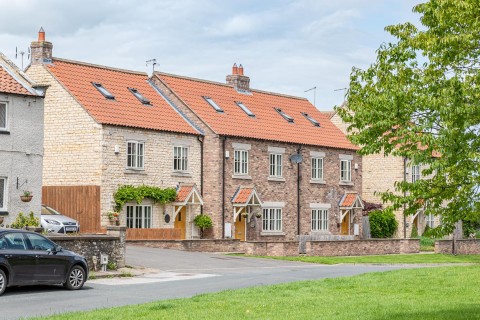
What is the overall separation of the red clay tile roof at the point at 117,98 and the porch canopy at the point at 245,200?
415 cm

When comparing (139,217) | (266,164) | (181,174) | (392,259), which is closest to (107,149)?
(139,217)

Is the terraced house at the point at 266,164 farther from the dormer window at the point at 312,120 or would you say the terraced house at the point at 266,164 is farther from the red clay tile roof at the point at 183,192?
the red clay tile roof at the point at 183,192

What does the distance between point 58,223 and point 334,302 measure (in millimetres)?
22093

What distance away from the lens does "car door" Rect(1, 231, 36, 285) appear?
23828mm

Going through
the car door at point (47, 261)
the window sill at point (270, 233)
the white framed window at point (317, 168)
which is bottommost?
the car door at point (47, 261)

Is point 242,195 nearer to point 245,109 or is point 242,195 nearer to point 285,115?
point 245,109

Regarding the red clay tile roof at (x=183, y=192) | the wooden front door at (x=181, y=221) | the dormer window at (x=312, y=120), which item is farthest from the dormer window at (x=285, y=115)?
the wooden front door at (x=181, y=221)

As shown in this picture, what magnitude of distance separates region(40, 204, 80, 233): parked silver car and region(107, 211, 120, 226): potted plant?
5.95 feet

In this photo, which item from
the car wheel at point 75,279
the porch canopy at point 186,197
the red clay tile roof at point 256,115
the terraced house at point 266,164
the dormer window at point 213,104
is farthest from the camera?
the dormer window at point 213,104

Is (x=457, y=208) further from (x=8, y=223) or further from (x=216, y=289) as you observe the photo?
(x=8, y=223)

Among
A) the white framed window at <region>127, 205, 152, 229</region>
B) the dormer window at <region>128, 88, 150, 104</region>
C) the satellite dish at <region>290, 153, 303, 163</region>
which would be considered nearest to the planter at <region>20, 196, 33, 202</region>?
the white framed window at <region>127, 205, 152, 229</region>

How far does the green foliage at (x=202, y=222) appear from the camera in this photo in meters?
48.2

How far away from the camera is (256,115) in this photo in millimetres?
55250

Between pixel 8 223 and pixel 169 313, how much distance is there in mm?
18145
